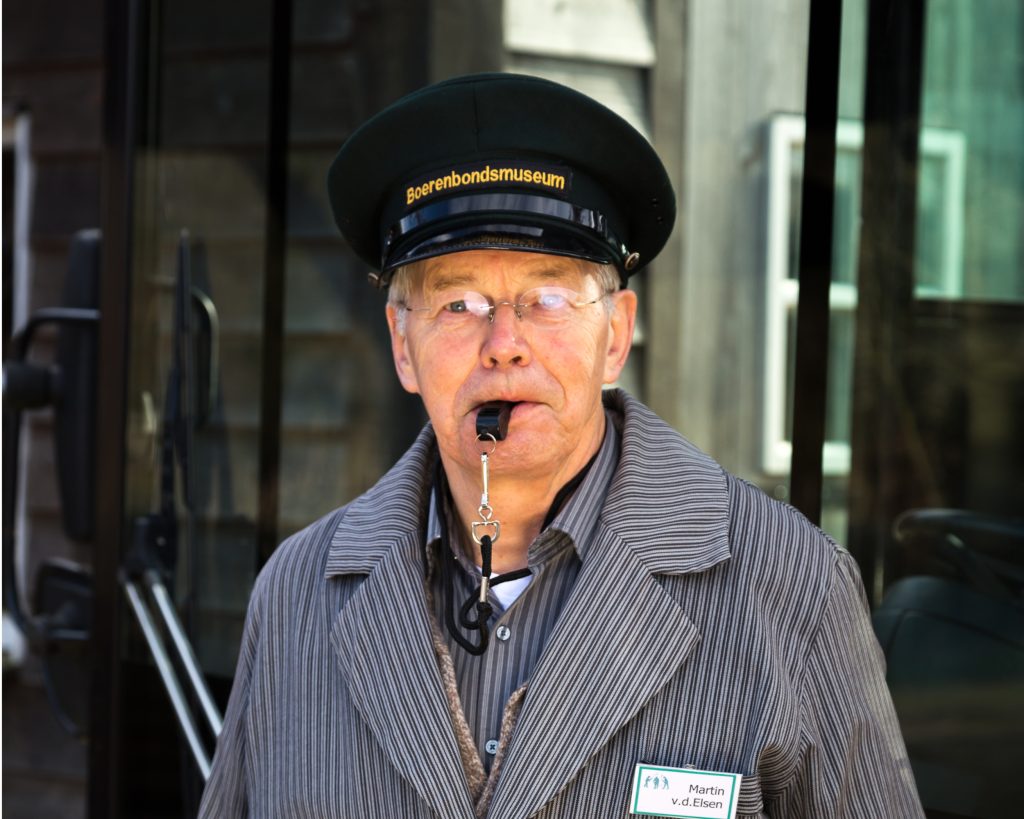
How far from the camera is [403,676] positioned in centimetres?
143

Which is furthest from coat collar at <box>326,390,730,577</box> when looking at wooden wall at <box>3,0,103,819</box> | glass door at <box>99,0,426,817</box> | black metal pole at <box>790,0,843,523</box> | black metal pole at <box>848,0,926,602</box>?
wooden wall at <box>3,0,103,819</box>

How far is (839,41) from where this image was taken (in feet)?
6.10

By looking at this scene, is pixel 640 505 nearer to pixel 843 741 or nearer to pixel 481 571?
pixel 481 571

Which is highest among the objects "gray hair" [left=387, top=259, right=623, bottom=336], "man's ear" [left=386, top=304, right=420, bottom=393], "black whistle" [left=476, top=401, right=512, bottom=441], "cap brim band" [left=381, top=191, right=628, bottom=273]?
"cap brim band" [left=381, top=191, right=628, bottom=273]

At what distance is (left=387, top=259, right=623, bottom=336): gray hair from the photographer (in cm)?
146

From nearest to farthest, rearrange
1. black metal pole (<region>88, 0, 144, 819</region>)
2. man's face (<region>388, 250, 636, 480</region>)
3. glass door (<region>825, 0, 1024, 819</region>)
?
1. man's face (<region>388, 250, 636, 480</region>)
2. glass door (<region>825, 0, 1024, 819</region>)
3. black metal pole (<region>88, 0, 144, 819</region>)

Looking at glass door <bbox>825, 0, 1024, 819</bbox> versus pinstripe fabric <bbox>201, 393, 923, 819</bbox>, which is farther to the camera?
glass door <bbox>825, 0, 1024, 819</bbox>

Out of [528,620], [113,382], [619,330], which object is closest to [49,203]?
[113,382]

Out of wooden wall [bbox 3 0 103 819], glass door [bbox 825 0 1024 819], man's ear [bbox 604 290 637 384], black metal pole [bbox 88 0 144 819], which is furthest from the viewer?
wooden wall [bbox 3 0 103 819]

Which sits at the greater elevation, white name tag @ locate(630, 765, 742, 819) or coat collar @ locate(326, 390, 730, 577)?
coat collar @ locate(326, 390, 730, 577)

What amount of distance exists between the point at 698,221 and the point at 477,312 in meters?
0.81

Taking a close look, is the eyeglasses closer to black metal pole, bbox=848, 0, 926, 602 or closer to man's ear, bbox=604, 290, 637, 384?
man's ear, bbox=604, 290, 637, 384

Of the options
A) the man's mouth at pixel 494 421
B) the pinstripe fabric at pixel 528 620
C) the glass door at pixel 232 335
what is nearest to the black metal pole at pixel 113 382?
the glass door at pixel 232 335


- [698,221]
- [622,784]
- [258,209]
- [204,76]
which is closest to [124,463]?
[258,209]
